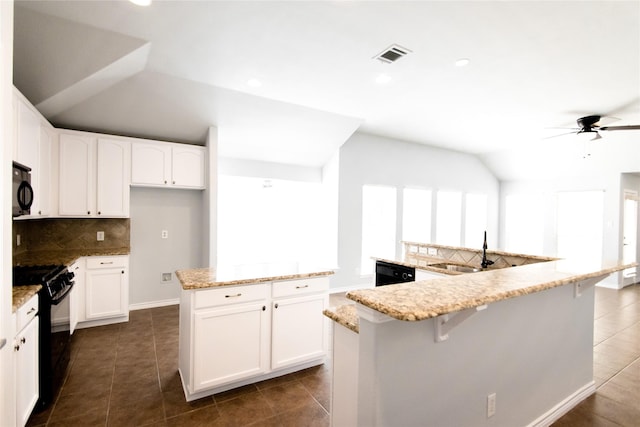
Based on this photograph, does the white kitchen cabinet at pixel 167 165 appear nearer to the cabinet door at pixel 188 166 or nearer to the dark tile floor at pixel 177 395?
the cabinet door at pixel 188 166

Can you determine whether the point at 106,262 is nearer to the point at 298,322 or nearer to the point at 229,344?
the point at 229,344

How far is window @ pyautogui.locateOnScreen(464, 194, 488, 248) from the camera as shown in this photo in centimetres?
719

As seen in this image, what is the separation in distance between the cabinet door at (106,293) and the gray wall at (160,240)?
0.54 metres

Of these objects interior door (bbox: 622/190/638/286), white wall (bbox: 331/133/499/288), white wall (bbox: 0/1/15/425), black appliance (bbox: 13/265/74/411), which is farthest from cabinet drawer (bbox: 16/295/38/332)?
interior door (bbox: 622/190/638/286)

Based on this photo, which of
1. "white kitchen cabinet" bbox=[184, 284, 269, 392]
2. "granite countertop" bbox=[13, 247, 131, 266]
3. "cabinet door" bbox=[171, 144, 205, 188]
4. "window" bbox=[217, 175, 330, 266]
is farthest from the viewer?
"window" bbox=[217, 175, 330, 266]

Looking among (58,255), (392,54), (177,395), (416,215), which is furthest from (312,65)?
(416,215)

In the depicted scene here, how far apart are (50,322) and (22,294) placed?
0.48 m

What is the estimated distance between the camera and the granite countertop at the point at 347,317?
4.51ft

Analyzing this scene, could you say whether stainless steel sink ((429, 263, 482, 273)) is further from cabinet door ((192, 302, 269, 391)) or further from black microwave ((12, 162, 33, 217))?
black microwave ((12, 162, 33, 217))

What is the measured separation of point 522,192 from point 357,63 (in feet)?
21.2

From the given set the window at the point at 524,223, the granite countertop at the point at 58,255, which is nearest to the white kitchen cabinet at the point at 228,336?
the granite countertop at the point at 58,255

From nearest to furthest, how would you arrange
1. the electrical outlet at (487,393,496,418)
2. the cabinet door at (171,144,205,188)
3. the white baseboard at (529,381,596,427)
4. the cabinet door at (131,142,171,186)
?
the electrical outlet at (487,393,496,418) → the white baseboard at (529,381,596,427) → the cabinet door at (131,142,171,186) → the cabinet door at (171,144,205,188)

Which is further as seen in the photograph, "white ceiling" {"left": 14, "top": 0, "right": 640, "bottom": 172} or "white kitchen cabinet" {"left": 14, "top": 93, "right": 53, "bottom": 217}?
"white kitchen cabinet" {"left": 14, "top": 93, "right": 53, "bottom": 217}

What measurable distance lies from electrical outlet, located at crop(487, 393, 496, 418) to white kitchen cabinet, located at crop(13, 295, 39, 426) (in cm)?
258
